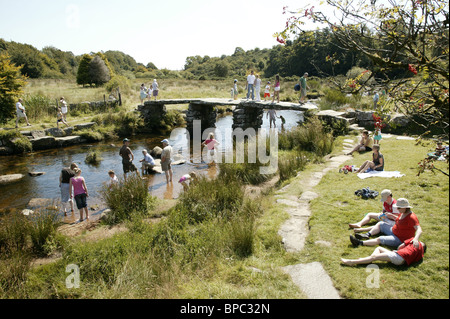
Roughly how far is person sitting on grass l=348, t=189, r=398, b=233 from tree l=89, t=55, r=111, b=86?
30.9 metres

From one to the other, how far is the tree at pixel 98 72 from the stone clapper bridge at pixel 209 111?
40.9ft

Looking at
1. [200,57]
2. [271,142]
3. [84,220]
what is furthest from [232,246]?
[200,57]

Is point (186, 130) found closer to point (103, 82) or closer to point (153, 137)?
point (153, 137)

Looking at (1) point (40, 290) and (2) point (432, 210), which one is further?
(2) point (432, 210)

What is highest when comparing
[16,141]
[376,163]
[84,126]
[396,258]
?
[84,126]

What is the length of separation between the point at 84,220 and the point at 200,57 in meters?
84.9

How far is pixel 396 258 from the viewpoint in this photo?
12.7 feet

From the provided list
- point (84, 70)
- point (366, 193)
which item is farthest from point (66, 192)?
point (84, 70)

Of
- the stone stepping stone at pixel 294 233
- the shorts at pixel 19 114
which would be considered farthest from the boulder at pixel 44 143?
the stone stepping stone at pixel 294 233

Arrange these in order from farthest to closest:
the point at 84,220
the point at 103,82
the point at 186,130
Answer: the point at 103,82 < the point at 186,130 < the point at 84,220

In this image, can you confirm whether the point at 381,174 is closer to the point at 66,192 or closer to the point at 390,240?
the point at 390,240

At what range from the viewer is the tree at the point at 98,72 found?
98.1 feet

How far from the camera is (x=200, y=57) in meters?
86.5

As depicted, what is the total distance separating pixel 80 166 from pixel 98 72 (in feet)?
68.3
